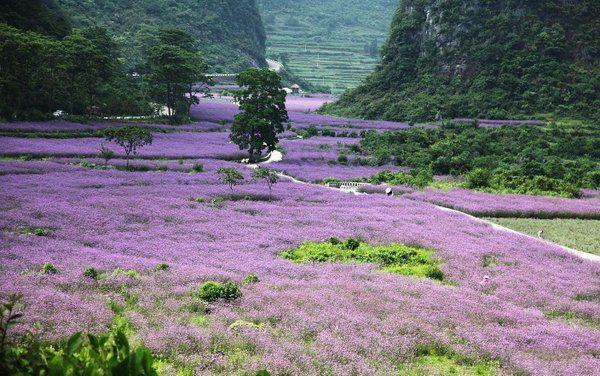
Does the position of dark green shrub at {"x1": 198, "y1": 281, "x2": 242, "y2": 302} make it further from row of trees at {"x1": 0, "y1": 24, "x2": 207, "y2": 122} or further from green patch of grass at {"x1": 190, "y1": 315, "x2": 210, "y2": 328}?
row of trees at {"x1": 0, "y1": 24, "x2": 207, "y2": 122}

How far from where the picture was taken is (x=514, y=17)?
87.6 metres

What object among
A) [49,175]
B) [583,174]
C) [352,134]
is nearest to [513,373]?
[49,175]

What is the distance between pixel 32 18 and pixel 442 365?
252 feet

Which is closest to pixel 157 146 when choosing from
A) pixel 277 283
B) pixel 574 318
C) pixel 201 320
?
pixel 277 283

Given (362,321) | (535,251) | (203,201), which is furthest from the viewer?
(203,201)

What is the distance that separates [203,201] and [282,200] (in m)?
6.18

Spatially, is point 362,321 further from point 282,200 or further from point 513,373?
point 282,200

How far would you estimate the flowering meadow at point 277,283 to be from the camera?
39.3 ft

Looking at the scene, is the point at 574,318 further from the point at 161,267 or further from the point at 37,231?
the point at 37,231

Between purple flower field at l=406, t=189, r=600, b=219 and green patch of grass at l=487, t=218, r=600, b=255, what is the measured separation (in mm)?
1050

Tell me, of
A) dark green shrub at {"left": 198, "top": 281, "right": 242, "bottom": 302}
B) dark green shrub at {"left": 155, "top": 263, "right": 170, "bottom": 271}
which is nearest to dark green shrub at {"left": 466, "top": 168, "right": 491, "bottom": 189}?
dark green shrub at {"left": 155, "top": 263, "right": 170, "bottom": 271}

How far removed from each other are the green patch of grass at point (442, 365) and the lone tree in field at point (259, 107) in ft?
127

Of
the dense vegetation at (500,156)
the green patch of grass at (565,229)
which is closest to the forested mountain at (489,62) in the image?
the dense vegetation at (500,156)

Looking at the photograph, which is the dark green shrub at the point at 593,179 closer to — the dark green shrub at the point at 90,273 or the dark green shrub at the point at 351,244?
the dark green shrub at the point at 351,244
